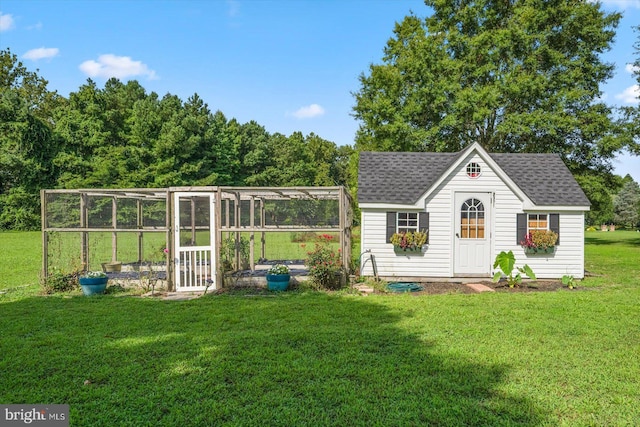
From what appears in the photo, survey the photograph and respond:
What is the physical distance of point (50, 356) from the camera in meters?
5.05

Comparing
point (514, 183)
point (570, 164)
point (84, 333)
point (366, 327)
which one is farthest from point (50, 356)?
point (570, 164)

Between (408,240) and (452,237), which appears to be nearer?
(408,240)

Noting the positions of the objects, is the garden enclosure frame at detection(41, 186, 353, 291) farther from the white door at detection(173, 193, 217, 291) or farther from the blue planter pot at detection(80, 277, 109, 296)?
the blue planter pot at detection(80, 277, 109, 296)

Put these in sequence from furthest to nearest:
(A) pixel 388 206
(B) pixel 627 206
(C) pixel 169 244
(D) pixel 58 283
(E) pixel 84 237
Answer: (B) pixel 627 206 → (A) pixel 388 206 → (E) pixel 84 237 → (C) pixel 169 244 → (D) pixel 58 283

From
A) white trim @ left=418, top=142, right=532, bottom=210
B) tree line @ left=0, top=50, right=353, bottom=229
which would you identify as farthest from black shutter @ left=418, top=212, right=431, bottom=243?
tree line @ left=0, top=50, right=353, bottom=229

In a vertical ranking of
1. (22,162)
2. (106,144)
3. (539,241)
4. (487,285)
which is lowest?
(487,285)

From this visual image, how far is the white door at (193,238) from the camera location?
974cm

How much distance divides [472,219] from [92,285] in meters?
9.79

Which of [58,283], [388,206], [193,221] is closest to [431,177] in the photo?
[388,206]

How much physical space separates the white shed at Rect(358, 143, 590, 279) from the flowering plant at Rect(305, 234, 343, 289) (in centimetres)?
157

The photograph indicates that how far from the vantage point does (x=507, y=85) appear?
869 inches

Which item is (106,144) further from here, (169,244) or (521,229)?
(521,229)

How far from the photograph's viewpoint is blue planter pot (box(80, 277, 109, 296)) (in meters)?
9.15

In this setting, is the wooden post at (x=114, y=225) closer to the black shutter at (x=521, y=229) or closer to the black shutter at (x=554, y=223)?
the black shutter at (x=521, y=229)
